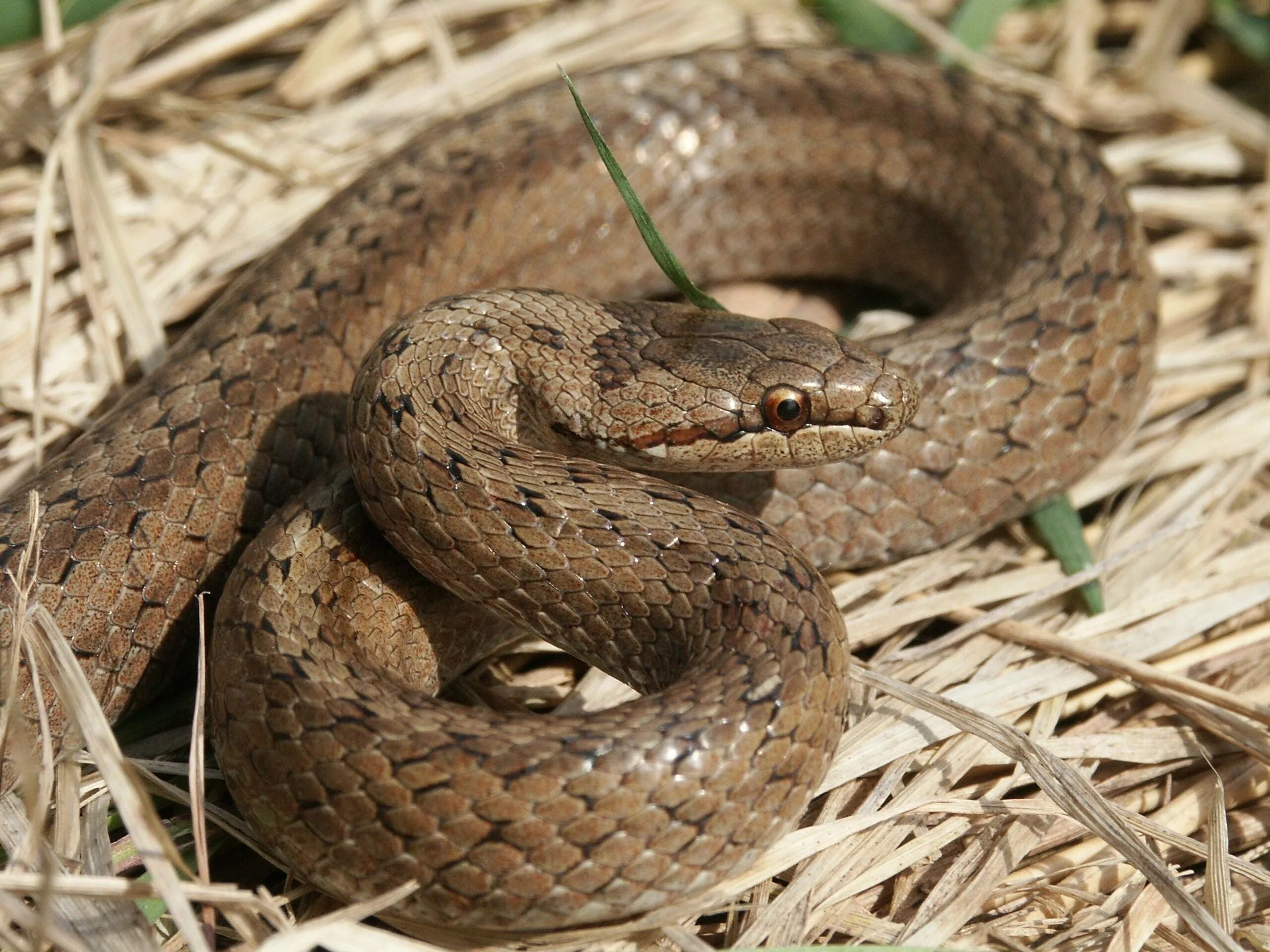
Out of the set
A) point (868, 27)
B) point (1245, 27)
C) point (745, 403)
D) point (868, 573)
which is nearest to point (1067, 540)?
point (868, 573)

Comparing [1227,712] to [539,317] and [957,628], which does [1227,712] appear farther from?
[539,317]

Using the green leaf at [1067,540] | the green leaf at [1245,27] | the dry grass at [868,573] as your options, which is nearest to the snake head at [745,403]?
the dry grass at [868,573]

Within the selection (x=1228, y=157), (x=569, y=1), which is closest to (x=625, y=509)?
(x=569, y=1)

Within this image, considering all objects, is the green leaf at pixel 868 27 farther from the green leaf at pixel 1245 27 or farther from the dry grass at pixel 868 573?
the green leaf at pixel 1245 27

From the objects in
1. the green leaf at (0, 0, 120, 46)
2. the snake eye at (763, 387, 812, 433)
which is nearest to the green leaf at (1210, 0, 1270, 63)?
the snake eye at (763, 387, 812, 433)

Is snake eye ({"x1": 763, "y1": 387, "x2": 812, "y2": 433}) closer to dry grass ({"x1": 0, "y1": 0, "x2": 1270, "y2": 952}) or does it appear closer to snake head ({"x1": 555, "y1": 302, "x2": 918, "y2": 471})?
snake head ({"x1": 555, "y1": 302, "x2": 918, "y2": 471})
